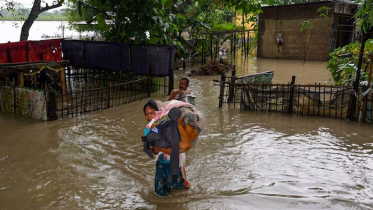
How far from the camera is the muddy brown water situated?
15.2 ft

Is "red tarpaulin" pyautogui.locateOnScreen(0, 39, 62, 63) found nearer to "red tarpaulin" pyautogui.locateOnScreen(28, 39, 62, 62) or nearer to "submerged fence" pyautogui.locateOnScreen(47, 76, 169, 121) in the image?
"red tarpaulin" pyautogui.locateOnScreen(28, 39, 62, 62)

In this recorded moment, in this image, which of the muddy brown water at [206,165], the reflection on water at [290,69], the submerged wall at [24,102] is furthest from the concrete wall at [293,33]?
the submerged wall at [24,102]

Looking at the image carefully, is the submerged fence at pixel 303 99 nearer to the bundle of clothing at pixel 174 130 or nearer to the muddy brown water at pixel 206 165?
the muddy brown water at pixel 206 165

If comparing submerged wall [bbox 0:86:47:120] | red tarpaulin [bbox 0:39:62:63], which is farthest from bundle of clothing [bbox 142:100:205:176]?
red tarpaulin [bbox 0:39:62:63]

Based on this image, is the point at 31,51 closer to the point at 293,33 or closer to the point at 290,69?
the point at 290,69

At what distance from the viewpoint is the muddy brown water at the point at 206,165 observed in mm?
4645

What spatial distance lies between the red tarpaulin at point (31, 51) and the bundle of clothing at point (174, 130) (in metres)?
8.10

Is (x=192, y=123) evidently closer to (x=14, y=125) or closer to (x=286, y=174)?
(x=286, y=174)

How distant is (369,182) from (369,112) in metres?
3.35

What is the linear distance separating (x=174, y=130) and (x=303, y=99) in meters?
5.83

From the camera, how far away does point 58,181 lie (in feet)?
17.2

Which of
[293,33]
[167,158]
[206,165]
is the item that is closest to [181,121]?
[167,158]

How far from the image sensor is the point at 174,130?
3.82 meters

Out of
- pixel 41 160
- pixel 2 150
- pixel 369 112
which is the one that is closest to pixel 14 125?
pixel 2 150
